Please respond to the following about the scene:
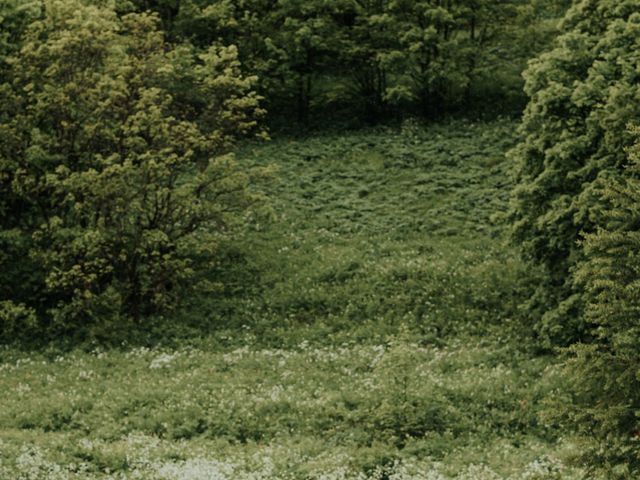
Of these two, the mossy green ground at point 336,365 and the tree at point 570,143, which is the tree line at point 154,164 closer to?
the tree at point 570,143

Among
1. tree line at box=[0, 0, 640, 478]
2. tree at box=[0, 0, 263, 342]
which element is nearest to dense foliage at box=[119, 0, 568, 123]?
tree line at box=[0, 0, 640, 478]

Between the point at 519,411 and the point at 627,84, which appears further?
the point at 627,84

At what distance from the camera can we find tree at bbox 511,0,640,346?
2183 cm

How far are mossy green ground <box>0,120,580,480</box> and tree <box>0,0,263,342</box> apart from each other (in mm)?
1830

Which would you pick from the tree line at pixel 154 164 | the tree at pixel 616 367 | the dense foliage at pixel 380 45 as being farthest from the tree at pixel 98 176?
the tree at pixel 616 367

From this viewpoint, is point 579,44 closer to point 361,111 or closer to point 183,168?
point 183,168

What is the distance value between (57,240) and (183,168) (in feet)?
14.2

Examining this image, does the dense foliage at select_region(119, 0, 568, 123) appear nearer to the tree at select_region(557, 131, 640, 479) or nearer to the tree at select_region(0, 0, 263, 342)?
the tree at select_region(0, 0, 263, 342)

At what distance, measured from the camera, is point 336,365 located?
74.7 ft

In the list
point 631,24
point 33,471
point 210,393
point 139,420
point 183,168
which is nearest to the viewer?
point 33,471

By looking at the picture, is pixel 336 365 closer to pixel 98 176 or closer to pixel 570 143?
pixel 570 143

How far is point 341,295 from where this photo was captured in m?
27.6

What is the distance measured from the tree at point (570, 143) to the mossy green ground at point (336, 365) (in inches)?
48.7

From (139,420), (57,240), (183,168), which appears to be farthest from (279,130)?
(139,420)
